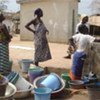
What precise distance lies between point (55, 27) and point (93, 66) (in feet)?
45.4

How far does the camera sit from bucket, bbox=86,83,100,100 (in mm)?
7977

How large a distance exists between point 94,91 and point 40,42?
7.30ft

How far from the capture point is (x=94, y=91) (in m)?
8.41

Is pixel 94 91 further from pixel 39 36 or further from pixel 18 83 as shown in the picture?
pixel 39 36

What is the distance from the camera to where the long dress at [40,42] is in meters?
9.84

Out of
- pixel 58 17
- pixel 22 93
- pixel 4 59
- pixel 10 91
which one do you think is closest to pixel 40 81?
pixel 22 93

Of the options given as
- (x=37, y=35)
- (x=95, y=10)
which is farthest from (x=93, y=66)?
(x=95, y=10)

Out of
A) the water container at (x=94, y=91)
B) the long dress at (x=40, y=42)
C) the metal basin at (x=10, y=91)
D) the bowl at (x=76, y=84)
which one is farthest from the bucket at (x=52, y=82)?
the long dress at (x=40, y=42)

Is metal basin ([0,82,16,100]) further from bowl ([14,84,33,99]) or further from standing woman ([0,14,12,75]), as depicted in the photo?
standing woman ([0,14,12,75])

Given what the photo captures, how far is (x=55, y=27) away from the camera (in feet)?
74.2

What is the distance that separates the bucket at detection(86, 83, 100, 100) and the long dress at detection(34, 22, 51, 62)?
1849 millimetres

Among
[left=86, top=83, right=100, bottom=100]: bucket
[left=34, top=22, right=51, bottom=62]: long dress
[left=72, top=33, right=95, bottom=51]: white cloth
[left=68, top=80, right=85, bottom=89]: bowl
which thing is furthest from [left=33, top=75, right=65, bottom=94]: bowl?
[left=34, top=22, right=51, bottom=62]: long dress

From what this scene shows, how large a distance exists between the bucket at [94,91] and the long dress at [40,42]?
1.85 m

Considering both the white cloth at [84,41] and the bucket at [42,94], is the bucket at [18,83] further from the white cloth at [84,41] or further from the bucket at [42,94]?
the white cloth at [84,41]
